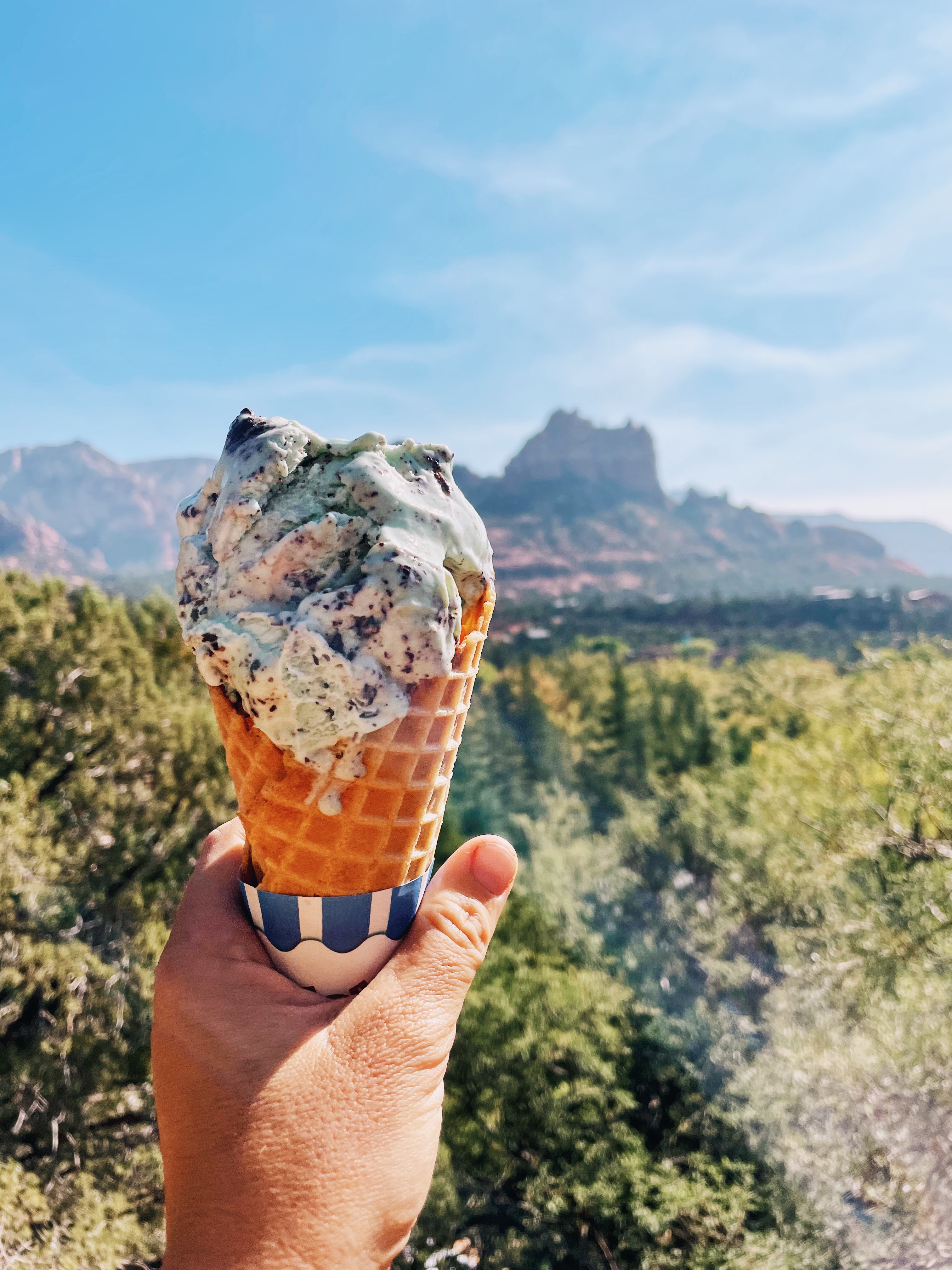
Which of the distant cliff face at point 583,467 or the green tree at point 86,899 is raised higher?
the distant cliff face at point 583,467

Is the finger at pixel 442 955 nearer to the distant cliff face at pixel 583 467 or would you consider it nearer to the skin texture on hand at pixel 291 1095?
the skin texture on hand at pixel 291 1095

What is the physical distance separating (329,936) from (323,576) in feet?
3.57

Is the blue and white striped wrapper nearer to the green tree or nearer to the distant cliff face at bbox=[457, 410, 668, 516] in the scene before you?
the green tree

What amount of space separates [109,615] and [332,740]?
15481mm

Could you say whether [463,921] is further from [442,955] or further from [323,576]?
[323,576]

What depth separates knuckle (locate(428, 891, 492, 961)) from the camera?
7.69ft

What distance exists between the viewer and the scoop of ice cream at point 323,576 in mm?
2051

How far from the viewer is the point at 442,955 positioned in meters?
2.27

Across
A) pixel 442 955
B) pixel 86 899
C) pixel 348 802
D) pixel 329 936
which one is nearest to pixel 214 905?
pixel 329 936

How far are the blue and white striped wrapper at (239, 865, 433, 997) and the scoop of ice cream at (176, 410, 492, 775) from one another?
0.46 metres

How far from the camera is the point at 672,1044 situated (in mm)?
11242

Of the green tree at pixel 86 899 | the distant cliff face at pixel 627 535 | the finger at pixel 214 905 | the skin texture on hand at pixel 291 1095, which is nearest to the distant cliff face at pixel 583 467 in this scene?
the distant cliff face at pixel 627 535

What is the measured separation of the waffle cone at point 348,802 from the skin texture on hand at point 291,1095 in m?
0.25

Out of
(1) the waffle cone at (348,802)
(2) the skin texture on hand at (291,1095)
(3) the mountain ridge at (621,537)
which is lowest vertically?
(2) the skin texture on hand at (291,1095)
